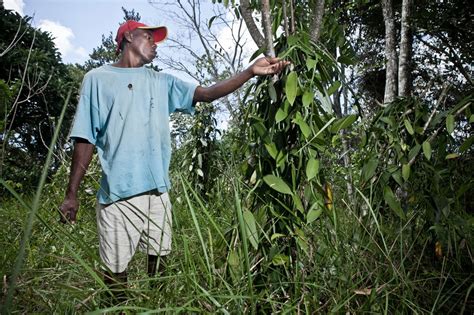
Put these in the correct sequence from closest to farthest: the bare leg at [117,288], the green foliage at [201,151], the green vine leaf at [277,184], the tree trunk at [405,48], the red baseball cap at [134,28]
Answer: the bare leg at [117,288]
the green vine leaf at [277,184]
the red baseball cap at [134,28]
the green foliage at [201,151]
the tree trunk at [405,48]

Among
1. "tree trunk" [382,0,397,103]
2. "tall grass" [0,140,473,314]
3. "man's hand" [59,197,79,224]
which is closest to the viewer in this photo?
"tall grass" [0,140,473,314]

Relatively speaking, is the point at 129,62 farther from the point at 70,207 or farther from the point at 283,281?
the point at 283,281

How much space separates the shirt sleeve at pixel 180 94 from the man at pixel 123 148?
37 millimetres

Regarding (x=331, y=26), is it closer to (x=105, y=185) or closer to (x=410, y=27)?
(x=105, y=185)

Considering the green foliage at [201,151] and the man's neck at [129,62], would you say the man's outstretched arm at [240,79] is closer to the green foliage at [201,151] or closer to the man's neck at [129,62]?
the man's neck at [129,62]

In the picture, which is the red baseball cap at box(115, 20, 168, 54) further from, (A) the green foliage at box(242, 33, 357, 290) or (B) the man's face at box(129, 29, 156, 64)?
(A) the green foliage at box(242, 33, 357, 290)

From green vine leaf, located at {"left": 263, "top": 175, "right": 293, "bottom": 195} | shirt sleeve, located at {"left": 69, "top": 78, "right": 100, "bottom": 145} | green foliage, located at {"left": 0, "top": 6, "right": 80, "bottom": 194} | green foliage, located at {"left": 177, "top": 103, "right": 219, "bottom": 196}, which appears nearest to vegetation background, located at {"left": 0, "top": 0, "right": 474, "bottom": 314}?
green vine leaf, located at {"left": 263, "top": 175, "right": 293, "bottom": 195}

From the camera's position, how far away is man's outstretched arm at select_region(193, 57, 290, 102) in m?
1.34

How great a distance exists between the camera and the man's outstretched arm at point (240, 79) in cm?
134

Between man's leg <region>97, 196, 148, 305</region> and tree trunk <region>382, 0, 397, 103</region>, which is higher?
tree trunk <region>382, 0, 397, 103</region>

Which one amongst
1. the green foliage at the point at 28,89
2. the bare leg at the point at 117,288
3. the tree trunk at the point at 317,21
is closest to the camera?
the bare leg at the point at 117,288

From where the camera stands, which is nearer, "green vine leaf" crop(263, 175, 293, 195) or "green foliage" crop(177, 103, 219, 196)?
"green vine leaf" crop(263, 175, 293, 195)

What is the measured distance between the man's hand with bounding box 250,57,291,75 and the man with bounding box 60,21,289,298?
0.82 feet

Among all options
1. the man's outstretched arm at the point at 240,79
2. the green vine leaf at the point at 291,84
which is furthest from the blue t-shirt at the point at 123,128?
the green vine leaf at the point at 291,84
